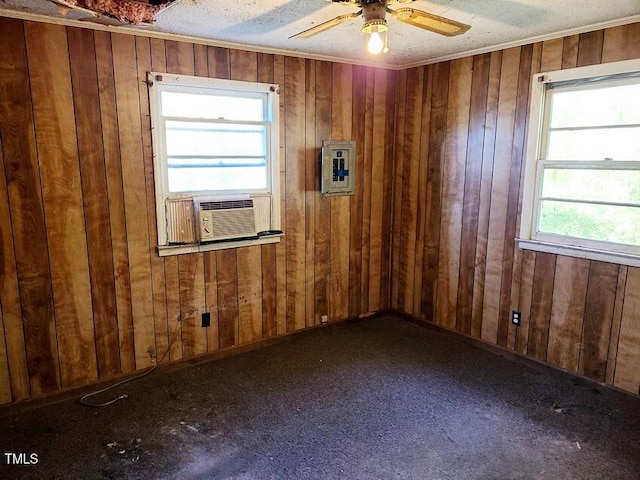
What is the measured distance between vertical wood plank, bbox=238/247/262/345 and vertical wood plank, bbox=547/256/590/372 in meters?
2.20

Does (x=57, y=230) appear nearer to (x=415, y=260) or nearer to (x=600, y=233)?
(x=415, y=260)

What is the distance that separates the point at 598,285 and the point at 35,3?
3.68 metres

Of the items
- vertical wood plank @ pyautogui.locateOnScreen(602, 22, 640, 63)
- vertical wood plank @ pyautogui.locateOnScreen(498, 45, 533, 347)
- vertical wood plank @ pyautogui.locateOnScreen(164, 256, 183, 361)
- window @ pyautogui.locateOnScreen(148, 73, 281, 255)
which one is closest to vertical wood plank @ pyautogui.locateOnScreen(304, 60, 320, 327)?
window @ pyautogui.locateOnScreen(148, 73, 281, 255)

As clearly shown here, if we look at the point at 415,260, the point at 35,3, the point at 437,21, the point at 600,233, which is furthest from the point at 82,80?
the point at 600,233

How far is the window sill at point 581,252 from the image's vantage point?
2738 millimetres

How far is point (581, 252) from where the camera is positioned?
2939 mm

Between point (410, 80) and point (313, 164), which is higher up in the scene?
point (410, 80)

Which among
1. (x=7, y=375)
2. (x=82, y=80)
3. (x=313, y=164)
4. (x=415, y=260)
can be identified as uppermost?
(x=82, y=80)

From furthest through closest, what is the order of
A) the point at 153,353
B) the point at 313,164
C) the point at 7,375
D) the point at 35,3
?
the point at 313,164, the point at 153,353, the point at 7,375, the point at 35,3

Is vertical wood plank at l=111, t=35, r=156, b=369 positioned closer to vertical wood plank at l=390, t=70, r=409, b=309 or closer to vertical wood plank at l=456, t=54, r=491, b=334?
vertical wood plank at l=390, t=70, r=409, b=309

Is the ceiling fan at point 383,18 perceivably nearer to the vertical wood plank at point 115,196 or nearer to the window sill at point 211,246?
the vertical wood plank at point 115,196

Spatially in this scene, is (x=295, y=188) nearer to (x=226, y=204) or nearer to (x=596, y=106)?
(x=226, y=204)

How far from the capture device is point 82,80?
2.68 metres

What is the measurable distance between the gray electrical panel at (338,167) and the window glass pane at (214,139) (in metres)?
0.56
